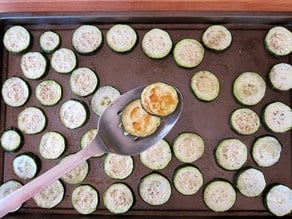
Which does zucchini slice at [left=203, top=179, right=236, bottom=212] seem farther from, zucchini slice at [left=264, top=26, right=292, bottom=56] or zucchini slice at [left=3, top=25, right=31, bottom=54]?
zucchini slice at [left=3, top=25, right=31, bottom=54]

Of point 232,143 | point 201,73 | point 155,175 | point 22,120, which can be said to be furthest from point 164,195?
point 22,120

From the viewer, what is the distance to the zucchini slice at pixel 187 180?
249cm

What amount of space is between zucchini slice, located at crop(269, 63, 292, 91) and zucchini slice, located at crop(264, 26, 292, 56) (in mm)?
101

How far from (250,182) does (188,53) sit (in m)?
0.85

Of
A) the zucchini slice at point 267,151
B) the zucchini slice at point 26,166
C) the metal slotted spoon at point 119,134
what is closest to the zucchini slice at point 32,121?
the zucchini slice at point 26,166

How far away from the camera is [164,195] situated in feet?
8.19

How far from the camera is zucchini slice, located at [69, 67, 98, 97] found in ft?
8.49

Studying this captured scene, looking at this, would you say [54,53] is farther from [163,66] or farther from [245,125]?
[245,125]

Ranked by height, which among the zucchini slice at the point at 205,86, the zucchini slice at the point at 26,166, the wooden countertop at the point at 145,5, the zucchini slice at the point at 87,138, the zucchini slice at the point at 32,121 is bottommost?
the zucchini slice at the point at 26,166

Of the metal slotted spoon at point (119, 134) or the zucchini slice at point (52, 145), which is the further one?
the zucchini slice at point (52, 145)

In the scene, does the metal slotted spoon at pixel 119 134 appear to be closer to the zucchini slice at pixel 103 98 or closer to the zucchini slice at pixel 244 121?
the zucchini slice at pixel 103 98

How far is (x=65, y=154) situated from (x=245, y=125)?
1.10m

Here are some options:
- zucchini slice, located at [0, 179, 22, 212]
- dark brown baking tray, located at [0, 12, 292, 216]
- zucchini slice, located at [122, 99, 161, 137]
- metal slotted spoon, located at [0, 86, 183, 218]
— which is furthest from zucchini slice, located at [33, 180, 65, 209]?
zucchini slice, located at [122, 99, 161, 137]

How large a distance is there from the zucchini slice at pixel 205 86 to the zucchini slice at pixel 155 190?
554mm
